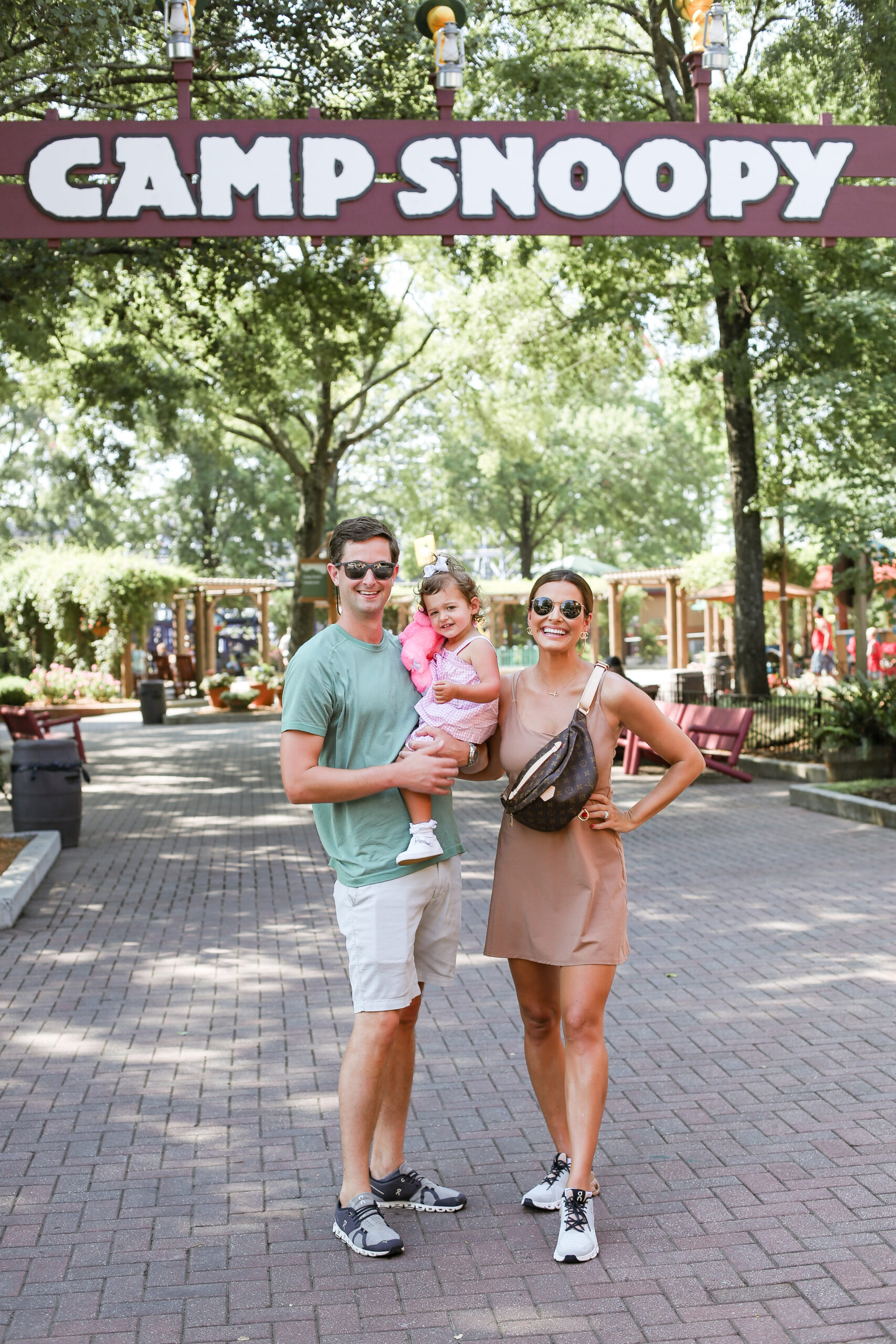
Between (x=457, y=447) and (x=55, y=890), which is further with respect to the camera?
(x=457, y=447)

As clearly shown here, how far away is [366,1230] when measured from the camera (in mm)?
3432

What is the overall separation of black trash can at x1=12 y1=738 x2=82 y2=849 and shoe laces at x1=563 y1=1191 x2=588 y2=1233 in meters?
7.73

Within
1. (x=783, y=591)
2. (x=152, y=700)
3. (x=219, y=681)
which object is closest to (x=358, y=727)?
(x=783, y=591)

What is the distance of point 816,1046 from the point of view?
5.21 metres

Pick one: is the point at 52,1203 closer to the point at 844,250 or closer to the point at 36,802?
the point at 36,802

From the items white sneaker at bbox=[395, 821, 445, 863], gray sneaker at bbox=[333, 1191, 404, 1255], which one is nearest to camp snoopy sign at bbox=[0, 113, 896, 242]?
white sneaker at bbox=[395, 821, 445, 863]

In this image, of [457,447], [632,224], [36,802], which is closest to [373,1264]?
[632,224]

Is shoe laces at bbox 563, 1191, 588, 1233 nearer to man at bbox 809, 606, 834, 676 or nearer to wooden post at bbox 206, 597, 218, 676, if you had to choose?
man at bbox 809, 606, 834, 676

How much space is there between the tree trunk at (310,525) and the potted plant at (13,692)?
5690 millimetres

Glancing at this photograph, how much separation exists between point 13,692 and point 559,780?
2442 cm

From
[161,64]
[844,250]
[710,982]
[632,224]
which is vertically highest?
[161,64]

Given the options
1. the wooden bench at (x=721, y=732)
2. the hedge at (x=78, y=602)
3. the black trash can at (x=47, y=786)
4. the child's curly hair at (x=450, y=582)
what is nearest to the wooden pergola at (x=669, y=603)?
the hedge at (x=78, y=602)

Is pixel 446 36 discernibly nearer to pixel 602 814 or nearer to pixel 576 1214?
pixel 602 814

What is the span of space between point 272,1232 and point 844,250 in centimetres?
1439
